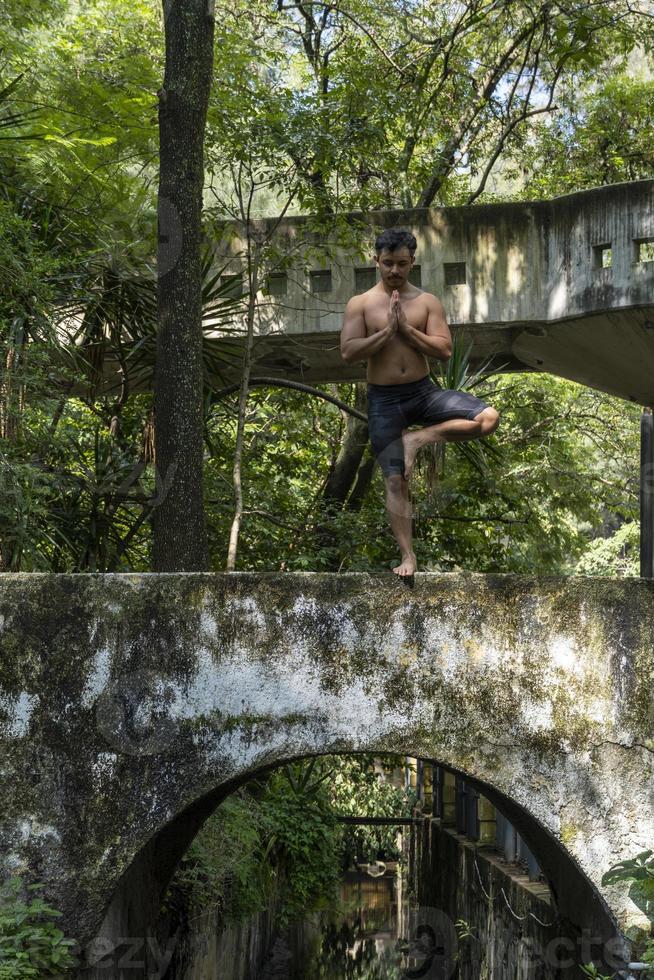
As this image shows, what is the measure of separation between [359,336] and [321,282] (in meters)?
4.04

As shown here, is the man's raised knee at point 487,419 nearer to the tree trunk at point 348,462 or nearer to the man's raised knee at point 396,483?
the man's raised knee at point 396,483

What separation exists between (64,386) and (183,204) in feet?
8.54

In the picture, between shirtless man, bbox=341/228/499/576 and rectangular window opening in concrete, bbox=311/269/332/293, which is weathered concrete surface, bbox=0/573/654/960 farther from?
rectangular window opening in concrete, bbox=311/269/332/293

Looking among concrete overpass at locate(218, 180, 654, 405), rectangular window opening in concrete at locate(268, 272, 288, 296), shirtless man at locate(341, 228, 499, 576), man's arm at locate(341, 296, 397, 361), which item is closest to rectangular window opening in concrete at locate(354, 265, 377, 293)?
concrete overpass at locate(218, 180, 654, 405)

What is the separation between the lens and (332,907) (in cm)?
1452

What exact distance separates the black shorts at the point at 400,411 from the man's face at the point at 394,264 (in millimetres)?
444

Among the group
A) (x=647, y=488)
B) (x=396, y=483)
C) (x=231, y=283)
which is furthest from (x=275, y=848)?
(x=396, y=483)

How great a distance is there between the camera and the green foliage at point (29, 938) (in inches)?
171

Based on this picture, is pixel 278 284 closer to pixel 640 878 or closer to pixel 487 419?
pixel 487 419

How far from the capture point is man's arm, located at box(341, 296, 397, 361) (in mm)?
4668

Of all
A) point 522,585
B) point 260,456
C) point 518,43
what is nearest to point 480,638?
point 522,585

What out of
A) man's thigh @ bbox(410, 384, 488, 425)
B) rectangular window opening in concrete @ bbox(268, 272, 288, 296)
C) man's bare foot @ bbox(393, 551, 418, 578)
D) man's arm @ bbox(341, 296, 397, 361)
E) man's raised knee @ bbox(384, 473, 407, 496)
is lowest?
man's bare foot @ bbox(393, 551, 418, 578)

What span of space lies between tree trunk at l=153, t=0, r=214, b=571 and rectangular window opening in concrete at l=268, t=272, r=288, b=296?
7.01 feet

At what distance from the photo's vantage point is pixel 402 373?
491 cm
